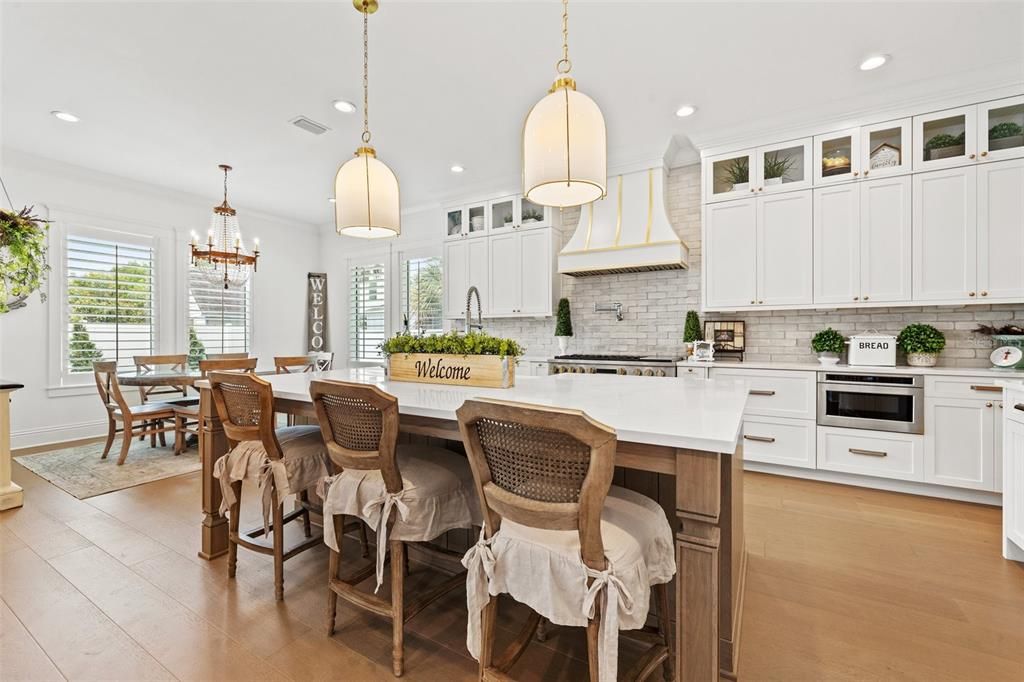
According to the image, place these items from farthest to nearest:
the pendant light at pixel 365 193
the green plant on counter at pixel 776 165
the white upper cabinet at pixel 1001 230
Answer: the green plant on counter at pixel 776 165 < the white upper cabinet at pixel 1001 230 < the pendant light at pixel 365 193

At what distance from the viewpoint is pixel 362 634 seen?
1725 millimetres

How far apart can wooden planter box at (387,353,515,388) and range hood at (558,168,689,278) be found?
2.63 meters

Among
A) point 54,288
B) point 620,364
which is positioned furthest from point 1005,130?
point 54,288

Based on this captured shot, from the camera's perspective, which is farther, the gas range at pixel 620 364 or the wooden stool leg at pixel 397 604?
the gas range at pixel 620 364

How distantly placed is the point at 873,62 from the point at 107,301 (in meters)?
7.15

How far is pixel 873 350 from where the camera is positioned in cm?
341

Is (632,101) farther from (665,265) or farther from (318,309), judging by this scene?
(318,309)

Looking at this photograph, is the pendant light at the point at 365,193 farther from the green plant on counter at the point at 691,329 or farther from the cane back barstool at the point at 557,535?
the green plant on counter at the point at 691,329

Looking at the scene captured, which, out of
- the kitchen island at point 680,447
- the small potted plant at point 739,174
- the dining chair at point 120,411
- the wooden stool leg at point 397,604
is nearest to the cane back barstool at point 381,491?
the wooden stool leg at point 397,604

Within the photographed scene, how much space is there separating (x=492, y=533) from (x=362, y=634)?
2.93ft

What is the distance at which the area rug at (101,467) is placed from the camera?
11.1ft

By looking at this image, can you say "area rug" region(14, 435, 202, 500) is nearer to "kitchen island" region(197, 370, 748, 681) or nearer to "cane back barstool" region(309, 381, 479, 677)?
"kitchen island" region(197, 370, 748, 681)

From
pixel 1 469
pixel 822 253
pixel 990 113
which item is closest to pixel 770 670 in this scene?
pixel 822 253

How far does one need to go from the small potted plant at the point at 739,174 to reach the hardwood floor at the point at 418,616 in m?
2.72
